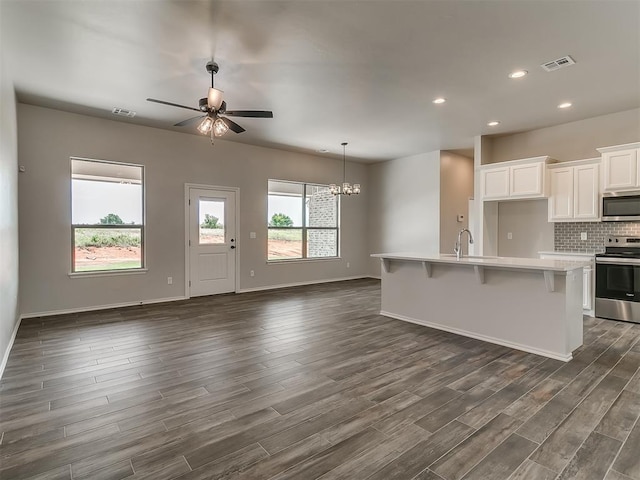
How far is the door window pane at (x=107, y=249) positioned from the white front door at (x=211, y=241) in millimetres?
908

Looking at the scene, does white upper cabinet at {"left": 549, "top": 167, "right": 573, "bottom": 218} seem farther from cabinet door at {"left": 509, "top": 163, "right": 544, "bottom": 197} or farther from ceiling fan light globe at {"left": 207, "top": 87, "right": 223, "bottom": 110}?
ceiling fan light globe at {"left": 207, "top": 87, "right": 223, "bottom": 110}

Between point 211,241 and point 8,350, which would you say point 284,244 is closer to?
point 211,241

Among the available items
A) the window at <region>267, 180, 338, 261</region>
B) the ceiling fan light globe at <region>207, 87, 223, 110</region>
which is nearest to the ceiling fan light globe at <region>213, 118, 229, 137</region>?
the ceiling fan light globe at <region>207, 87, 223, 110</region>

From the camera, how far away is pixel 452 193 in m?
7.85

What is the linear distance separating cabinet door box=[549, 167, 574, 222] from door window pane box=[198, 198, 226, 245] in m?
5.68

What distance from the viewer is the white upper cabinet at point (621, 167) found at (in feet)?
15.0

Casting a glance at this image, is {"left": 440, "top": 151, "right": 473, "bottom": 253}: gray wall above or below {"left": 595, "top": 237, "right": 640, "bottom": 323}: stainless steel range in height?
above

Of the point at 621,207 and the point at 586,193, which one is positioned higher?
the point at 586,193

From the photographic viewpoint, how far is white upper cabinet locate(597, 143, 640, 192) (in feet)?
15.0

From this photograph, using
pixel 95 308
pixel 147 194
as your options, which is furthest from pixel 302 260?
pixel 95 308

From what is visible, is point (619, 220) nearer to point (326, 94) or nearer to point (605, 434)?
point (605, 434)

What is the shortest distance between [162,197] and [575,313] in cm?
607

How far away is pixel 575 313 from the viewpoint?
141 inches

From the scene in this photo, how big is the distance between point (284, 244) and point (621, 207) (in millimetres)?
5806
